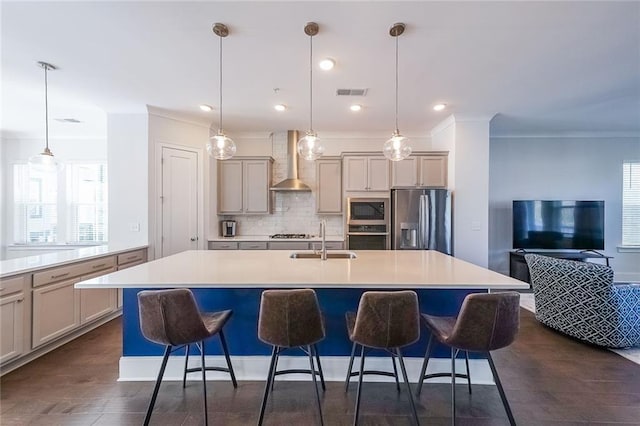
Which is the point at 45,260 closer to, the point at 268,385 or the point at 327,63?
the point at 268,385

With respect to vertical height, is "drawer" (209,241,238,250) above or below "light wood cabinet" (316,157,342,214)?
below

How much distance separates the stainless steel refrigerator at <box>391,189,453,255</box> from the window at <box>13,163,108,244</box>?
558 cm

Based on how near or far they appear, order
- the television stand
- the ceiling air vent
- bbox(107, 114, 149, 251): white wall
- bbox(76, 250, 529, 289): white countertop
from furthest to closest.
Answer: the television stand
bbox(107, 114, 149, 251): white wall
the ceiling air vent
bbox(76, 250, 529, 289): white countertop

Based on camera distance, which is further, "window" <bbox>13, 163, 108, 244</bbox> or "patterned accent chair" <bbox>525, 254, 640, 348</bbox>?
"window" <bbox>13, 163, 108, 244</bbox>

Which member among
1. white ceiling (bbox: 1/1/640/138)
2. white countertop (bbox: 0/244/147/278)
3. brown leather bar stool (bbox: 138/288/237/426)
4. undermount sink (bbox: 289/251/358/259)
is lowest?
brown leather bar stool (bbox: 138/288/237/426)

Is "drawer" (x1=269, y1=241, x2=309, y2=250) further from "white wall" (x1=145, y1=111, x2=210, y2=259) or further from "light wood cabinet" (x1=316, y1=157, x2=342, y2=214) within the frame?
"white wall" (x1=145, y1=111, x2=210, y2=259)

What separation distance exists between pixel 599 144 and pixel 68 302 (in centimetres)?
858

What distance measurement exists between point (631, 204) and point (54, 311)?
8950 millimetres

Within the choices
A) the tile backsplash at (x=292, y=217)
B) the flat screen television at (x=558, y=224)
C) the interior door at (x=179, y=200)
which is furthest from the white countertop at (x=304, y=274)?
the flat screen television at (x=558, y=224)

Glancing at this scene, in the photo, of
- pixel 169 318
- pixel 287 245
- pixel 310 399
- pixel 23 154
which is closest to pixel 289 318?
pixel 169 318

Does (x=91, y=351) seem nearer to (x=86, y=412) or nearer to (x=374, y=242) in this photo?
(x=86, y=412)

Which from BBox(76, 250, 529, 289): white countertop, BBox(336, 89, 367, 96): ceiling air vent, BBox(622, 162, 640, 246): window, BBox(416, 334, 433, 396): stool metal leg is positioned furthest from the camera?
BBox(622, 162, 640, 246): window

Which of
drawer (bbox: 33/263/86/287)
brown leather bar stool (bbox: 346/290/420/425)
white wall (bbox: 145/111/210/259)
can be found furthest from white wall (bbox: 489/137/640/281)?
drawer (bbox: 33/263/86/287)

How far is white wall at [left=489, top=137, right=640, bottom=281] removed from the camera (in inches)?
203
